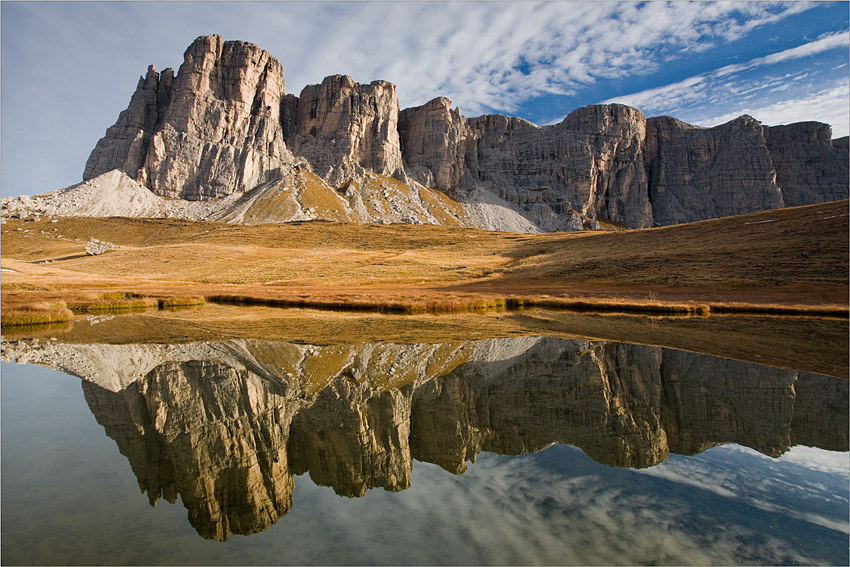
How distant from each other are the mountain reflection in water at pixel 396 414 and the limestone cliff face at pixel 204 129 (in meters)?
174

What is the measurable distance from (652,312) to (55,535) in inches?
1402

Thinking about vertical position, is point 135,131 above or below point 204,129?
above

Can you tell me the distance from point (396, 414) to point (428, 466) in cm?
261

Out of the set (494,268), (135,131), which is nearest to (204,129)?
(135,131)

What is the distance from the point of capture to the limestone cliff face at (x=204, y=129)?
169 m

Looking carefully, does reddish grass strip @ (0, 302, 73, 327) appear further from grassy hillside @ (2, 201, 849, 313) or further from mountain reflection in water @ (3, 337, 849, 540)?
mountain reflection in water @ (3, 337, 849, 540)

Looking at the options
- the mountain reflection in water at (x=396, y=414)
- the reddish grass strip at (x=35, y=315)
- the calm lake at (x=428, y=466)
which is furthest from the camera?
the reddish grass strip at (x=35, y=315)

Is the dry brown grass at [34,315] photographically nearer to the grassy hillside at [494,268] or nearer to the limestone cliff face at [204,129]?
the grassy hillside at [494,268]

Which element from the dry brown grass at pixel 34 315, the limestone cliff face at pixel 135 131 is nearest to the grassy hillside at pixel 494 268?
the dry brown grass at pixel 34 315

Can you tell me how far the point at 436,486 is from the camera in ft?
24.6

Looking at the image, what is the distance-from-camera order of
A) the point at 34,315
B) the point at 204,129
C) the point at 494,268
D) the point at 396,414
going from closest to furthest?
the point at 396,414, the point at 34,315, the point at 494,268, the point at 204,129

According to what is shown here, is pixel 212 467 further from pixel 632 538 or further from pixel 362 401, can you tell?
pixel 632 538

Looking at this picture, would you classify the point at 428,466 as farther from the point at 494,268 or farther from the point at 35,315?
the point at 494,268

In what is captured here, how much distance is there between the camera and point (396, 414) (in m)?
10.8
